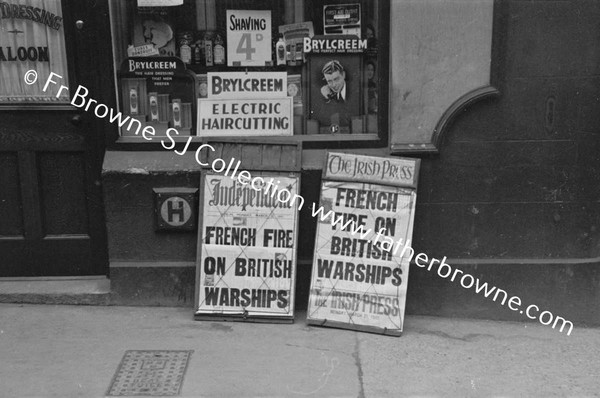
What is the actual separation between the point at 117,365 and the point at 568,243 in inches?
135

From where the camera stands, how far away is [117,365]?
165 inches

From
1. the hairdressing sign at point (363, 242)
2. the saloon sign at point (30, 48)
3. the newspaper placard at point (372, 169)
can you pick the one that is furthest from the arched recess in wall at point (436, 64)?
the saloon sign at point (30, 48)

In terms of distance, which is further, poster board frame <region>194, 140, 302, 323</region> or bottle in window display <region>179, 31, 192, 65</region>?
bottle in window display <region>179, 31, 192, 65</region>

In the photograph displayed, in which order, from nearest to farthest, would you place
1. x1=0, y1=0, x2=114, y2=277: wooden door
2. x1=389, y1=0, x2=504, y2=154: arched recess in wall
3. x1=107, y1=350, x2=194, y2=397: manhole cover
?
1. x1=107, y1=350, x2=194, y2=397: manhole cover
2. x1=389, y1=0, x2=504, y2=154: arched recess in wall
3. x1=0, y1=0, x2=114, y2=277: wooden door

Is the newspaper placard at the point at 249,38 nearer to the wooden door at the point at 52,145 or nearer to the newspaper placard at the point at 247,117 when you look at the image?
the newspaper placard at the point at 247,117

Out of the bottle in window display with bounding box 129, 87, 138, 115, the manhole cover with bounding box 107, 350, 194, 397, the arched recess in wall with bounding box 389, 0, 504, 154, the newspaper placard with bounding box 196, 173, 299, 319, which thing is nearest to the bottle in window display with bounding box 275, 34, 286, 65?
the arched recess in wall with bounding box 389, 0, 504, 154

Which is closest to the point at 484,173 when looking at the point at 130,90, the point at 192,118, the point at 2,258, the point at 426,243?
the point at 426,243

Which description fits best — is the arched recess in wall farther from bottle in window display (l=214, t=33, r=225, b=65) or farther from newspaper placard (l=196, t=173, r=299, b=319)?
bottle in window display (l=214, t=33, r=225, b=65)

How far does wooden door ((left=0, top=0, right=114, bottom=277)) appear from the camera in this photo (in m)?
4.96

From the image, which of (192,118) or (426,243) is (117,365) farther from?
(426,243)

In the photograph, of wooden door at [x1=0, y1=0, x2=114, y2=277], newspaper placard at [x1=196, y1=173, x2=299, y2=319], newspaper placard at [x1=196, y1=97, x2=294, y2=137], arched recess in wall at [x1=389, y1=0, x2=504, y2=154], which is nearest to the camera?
arched recess in wall at [x1=389, y1=0, x2=504, y2=154]

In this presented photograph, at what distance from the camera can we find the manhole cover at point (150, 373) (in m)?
3.90

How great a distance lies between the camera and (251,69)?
16.7 ft

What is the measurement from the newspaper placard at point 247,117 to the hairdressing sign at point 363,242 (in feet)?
1.73
